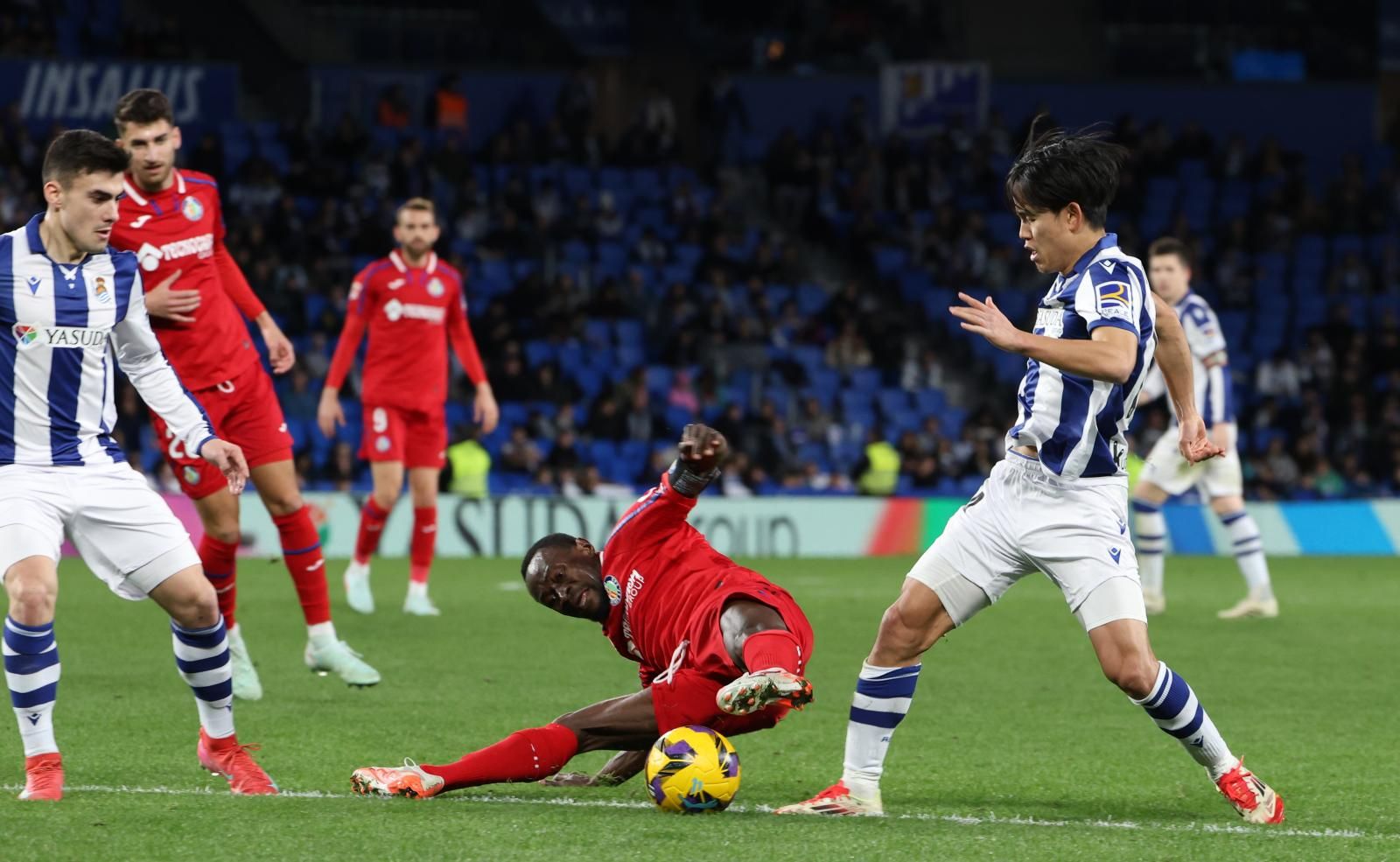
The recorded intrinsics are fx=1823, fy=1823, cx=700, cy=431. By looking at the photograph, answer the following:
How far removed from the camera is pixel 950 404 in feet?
77.2

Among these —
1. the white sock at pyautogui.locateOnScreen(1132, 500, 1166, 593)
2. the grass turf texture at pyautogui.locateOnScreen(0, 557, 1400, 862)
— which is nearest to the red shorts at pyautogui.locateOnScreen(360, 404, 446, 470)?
the grass turf texture at pyautogui.locateOnScreen(0, 557, 1400, 862)

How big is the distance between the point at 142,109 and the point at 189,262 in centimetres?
81

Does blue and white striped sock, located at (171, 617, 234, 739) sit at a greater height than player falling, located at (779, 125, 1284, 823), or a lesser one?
lesser

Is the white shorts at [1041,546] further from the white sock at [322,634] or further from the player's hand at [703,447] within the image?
the white sock at [322,634]

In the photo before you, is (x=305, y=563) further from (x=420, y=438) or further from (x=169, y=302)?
(x=420, y=438)

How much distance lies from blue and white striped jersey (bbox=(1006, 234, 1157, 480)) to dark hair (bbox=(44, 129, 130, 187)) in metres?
2.99

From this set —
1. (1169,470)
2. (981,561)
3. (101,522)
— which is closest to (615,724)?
(981,561)

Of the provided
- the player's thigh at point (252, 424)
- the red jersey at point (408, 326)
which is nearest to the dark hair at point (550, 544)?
the player's thigh at point (252, 424)

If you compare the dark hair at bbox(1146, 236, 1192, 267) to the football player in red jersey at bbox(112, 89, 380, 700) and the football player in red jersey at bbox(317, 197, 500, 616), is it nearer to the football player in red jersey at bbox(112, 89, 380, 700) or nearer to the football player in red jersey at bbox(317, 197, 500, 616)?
the football player in red jersey at bbox(317, 197, 500, 616)

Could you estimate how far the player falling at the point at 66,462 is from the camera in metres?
5.67

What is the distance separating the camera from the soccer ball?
5.65m

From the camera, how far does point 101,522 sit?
5.81 meters

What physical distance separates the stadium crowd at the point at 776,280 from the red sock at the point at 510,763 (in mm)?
12709

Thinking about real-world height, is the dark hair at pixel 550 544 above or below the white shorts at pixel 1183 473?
above
